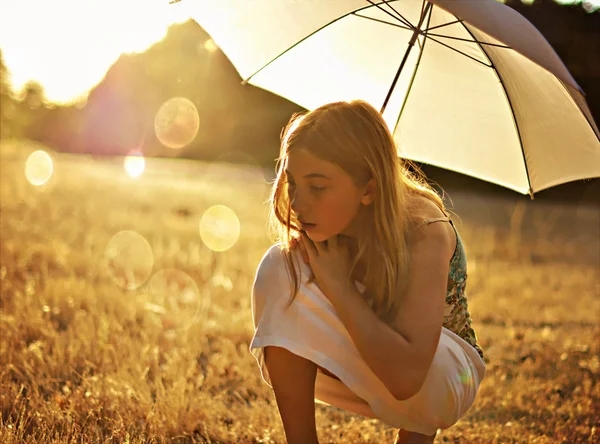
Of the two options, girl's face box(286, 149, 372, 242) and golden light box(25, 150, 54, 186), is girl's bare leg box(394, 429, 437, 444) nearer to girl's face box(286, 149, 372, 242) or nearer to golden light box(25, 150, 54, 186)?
girl's face box(286, 149, 372, 242)

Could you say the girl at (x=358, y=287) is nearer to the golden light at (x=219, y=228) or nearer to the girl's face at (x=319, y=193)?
the girl's face at (x=319, y=193)

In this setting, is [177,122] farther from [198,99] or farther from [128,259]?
[128,259]

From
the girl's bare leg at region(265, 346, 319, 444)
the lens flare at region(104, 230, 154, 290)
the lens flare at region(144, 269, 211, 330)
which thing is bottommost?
the lens flare at region(144, 269, 211, 330)

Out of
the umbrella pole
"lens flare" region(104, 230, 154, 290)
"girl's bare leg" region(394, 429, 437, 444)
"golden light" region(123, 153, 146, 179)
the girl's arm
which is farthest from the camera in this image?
"golden light" region(123, 153, 146, 179)

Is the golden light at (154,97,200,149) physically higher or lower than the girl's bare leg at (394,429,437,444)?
higher

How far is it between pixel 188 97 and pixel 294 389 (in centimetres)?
3789

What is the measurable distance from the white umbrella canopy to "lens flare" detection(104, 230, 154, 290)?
143 inches

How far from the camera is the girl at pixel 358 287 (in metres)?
2.40

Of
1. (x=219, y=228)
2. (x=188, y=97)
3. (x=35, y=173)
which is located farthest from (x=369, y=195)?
(x=188, y=97)

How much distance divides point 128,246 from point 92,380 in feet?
17.3

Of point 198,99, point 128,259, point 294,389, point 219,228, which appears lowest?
point 128,259

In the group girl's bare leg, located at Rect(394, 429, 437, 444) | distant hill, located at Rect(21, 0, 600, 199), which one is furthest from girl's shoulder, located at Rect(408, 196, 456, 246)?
distant hill, located at Rect(21, 0, 600, 199)

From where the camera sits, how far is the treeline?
2170 centimetres

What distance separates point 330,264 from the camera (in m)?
2.51
